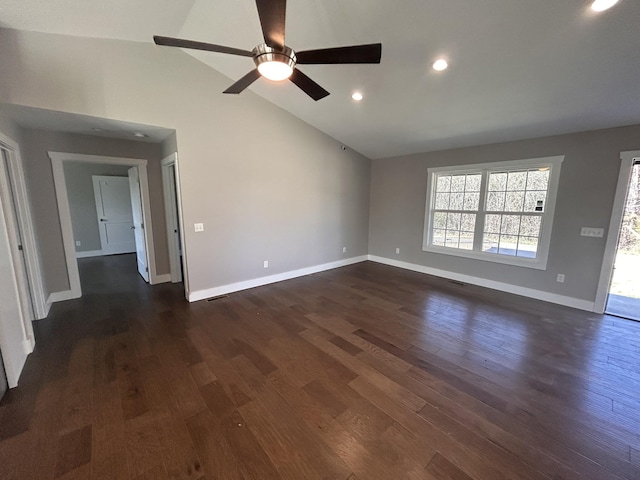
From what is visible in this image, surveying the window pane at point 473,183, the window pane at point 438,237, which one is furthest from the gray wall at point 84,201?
the window pane at point 473,183

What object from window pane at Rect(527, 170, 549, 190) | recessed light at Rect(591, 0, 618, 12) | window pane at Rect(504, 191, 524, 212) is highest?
recessed light at Rect(591, 0, 618, 12)

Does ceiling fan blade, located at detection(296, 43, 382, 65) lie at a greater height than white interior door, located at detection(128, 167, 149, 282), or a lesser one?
greater

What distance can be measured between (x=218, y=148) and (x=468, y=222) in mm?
4546

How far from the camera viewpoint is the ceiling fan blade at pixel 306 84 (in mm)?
2103

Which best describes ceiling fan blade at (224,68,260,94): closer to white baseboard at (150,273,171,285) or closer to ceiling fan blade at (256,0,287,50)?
ceiling fan blade at (256,0,287,50)

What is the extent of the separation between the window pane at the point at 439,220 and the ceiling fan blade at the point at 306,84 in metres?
3.74

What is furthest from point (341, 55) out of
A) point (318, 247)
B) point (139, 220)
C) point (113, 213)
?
point (113, 213)

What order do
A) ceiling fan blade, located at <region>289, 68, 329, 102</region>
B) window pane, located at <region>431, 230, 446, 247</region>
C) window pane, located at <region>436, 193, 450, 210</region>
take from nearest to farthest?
ceiling fan blade, located at <region>289, 68, 329, 102</region> → window pane, located at <region>436, 193, 450, 210</region> → window pane, located at <region>431, 230, 446, 247</region>

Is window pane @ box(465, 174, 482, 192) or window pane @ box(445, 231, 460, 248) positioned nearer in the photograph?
window pane @ box(465, 174, 482, 192)

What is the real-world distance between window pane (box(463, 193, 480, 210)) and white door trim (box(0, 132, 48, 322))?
255 inches

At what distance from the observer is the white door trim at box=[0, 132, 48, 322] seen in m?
2.96

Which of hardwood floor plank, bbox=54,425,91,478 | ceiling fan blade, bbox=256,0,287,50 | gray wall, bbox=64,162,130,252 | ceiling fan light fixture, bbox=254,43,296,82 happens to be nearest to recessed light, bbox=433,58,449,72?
A: ceiling fan light fixture, bbox=254,43,296,82

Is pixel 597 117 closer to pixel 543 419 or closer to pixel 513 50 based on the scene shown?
pixel 513 50

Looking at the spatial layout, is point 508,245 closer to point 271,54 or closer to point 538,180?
point 538,180
